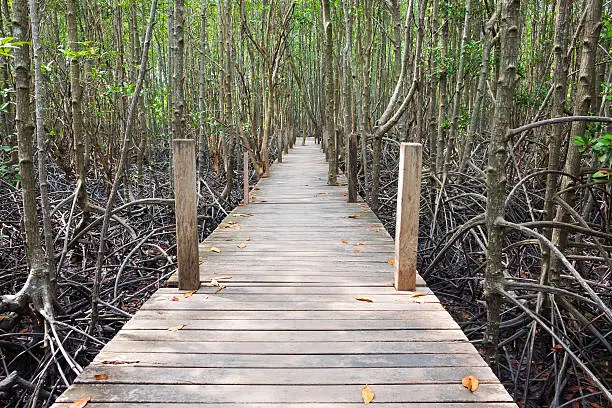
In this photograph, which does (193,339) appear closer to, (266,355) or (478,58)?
(266,355)

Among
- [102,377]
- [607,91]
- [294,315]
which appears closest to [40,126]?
[102,377]

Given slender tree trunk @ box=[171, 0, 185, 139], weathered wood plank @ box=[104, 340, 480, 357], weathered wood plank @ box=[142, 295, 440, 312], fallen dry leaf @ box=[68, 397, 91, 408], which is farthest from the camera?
slender tree trunk @ box=[171, 0, 185, 139]

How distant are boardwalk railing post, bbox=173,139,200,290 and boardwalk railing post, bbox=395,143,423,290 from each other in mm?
1217

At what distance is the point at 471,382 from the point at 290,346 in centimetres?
79

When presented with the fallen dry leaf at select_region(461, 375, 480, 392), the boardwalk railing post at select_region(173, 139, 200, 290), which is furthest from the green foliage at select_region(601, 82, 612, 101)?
the boardwalk railing post at select_region(173, 139, 200, 290)

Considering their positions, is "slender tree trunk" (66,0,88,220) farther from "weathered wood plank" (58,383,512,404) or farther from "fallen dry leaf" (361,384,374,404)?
"fallen dry leaf" (361,384,374,404)

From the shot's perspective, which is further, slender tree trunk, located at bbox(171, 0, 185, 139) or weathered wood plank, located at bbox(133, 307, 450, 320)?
slender tree trunk, located at bbox(171, 0, 185, 139)

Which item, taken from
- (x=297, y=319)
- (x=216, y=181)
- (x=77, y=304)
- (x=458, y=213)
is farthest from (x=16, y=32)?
(x=216, y=181)

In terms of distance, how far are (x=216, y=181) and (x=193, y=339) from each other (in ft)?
23.1

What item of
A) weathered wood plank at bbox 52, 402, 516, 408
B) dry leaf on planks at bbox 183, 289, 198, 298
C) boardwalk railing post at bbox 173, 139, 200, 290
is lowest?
weathered wood plank at bbox 52, 402, 516, 408

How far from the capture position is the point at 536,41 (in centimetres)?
725

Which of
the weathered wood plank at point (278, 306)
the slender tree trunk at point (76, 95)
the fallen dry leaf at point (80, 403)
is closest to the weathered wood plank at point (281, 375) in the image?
the fallen dry leaf at point (80, 403)

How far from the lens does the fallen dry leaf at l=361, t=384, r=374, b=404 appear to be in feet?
5.35

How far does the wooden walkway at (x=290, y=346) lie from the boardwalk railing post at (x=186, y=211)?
0.44ft
